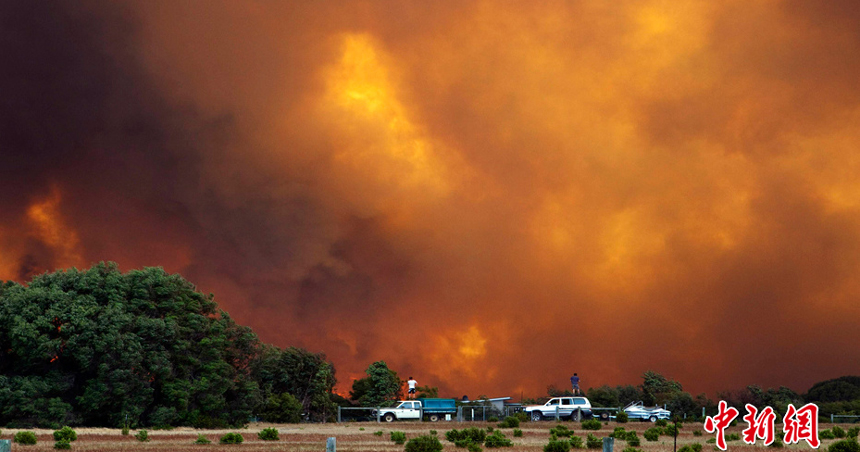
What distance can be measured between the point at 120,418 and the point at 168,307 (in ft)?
27.6

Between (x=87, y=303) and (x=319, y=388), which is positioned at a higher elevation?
(x=87, y=303)

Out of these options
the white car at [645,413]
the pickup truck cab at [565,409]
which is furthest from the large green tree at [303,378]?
the white car at [645,413]

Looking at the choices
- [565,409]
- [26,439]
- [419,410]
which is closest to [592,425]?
[565,409]

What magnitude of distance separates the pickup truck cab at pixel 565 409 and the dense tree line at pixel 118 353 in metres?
24.3

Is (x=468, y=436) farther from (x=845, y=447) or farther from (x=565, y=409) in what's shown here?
(x=565, y=409)

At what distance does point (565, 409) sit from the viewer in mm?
65812

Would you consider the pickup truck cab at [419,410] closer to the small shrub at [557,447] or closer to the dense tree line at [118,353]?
the dense tree line at [118,353]

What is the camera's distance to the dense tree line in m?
48.5

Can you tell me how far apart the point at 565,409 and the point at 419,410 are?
12.6 metres

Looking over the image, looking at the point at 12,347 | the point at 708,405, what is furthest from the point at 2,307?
the point at 708,405

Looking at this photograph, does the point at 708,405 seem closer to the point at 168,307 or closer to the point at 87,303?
the point at 168,307

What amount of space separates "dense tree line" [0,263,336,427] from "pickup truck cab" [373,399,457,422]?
12710 millimetres

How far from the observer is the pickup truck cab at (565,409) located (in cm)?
6550

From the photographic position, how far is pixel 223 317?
199 feet
